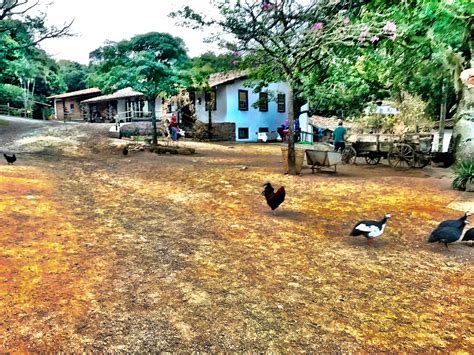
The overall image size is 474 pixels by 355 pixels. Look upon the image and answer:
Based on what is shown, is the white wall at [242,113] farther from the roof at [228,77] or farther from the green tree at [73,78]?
the green tree at [73,78]

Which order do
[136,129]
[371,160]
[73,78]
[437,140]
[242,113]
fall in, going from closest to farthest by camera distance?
[371,160], [437,140], [136,129], [242,113], [73,78]

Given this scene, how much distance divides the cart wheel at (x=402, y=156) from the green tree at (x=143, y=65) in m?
10.6

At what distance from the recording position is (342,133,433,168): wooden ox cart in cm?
1373

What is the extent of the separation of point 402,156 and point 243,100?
17868 mm

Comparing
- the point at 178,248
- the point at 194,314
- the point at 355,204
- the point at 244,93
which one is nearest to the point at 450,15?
the point at 355,204

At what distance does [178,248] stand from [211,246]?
0.54m

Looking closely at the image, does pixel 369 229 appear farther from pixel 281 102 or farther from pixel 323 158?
pixel 281 102

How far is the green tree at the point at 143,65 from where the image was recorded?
16.6 metres

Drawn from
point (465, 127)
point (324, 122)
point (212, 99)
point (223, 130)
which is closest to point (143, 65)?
point (223, 130)

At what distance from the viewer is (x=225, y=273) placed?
4594 millimetres

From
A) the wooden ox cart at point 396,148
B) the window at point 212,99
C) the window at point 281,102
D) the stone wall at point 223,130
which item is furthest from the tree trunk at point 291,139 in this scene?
the window at point 281,102

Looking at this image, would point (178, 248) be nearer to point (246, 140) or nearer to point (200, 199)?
point (200, 199)

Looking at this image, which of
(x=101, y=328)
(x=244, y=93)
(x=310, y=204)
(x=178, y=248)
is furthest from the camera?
(x=244, y=93)

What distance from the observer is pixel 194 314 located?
11.8ft
